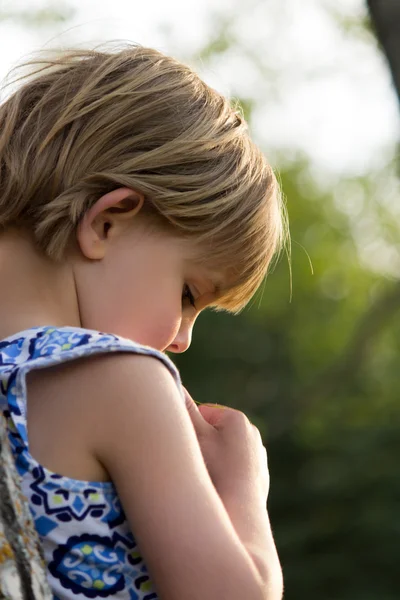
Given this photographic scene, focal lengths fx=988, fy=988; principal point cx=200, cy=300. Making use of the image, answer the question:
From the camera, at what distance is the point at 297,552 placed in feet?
31.1

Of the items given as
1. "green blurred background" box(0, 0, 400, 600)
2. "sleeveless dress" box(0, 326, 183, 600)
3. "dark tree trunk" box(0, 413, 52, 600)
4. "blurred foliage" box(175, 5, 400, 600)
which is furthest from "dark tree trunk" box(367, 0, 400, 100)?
"blurred foliage" box(175, 5, 400, 600)

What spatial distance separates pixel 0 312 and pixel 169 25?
1469 cm

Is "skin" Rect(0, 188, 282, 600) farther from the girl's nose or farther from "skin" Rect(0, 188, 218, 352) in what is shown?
the girl's nose

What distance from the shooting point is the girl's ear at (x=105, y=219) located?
197 cm

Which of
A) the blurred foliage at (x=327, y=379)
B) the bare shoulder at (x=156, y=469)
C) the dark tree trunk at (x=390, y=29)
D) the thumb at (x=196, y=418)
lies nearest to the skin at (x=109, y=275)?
the thumb at (x=196, y=418)

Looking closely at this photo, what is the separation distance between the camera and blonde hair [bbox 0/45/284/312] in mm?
2020

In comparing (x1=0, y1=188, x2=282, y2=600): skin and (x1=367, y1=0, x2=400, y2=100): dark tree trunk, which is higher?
(x1=367, y1=0, x2=400, y2=100): dark tree trunk

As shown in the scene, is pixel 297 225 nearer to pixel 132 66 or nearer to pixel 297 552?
pixel 297 552

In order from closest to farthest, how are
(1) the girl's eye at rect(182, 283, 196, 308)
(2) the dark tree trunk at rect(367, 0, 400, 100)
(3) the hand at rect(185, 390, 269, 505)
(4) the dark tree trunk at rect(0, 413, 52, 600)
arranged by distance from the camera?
1. (4) the dark tree trunk at rect(0, 413, 52, 600)
2. (3) the hand at rect(185, 390, 269, 505)
3. (1) the girl's eye at rect(182, 283, 196, 308)
4. (2) the dark tree trunk at rect(367, 0, 400, 100)

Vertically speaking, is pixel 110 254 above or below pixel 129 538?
above

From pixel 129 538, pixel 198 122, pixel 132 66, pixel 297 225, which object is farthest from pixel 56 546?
pixel 297 225

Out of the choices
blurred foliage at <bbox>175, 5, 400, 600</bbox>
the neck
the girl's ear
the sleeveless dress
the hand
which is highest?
the girl's ear

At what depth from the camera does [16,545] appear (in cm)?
151

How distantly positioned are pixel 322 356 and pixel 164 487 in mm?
15206
